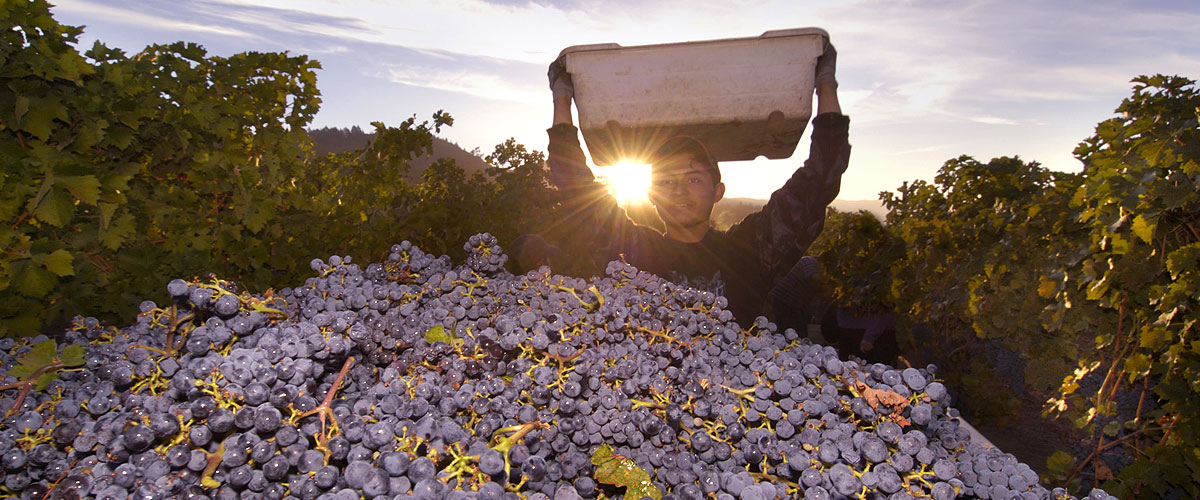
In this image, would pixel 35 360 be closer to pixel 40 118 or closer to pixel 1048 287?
pixel 40 118

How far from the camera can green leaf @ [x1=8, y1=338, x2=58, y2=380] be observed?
1.17 m

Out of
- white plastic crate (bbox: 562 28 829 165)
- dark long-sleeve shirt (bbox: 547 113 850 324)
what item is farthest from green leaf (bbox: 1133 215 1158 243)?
dark long-sleeve shirt (bbox: 547 113 850 324)

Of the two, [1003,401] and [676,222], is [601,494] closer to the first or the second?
[676,222]

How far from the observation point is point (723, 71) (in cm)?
276

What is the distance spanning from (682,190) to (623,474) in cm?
289

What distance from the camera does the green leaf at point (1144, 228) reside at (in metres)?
1.93

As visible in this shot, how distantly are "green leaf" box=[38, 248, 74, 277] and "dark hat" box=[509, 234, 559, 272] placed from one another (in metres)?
1.51

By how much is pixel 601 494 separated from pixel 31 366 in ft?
4.03

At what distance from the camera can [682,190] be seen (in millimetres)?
3771

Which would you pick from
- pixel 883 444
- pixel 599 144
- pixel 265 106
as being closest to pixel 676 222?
pixel 599 144

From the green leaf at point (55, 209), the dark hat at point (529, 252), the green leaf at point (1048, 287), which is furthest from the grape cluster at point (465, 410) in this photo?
the green leaf at point (1048, 287)

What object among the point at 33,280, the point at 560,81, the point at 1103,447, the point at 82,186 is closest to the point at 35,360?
the point at 33,280

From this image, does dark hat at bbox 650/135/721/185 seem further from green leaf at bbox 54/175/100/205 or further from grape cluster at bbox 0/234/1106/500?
green leaf at bbox 54/175/100/205

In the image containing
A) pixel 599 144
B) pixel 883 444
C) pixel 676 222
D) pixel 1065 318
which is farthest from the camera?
pixel 676 222
